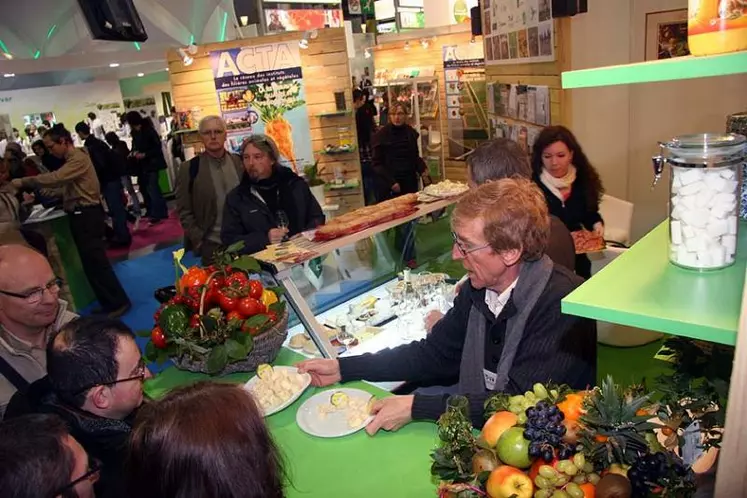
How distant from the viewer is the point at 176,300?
8.18ft

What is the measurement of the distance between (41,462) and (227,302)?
118 cm

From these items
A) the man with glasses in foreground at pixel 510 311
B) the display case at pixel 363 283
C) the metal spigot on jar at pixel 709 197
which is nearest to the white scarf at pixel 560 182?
the display case at pixel 363 283

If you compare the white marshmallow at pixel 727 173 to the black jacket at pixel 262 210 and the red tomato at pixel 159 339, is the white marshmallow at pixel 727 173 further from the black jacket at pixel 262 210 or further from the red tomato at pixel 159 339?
the black jacket at pixel 262 210

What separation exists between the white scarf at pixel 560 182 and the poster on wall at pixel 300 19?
16.8 ft

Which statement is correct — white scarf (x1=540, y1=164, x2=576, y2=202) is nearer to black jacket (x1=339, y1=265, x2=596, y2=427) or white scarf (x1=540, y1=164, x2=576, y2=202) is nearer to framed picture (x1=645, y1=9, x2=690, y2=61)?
framed picture (x1=645, y1=9, x2=690, y2=61)

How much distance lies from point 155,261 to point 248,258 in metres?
6.76

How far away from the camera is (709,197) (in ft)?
3.59

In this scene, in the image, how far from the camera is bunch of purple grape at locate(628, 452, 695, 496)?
113cm

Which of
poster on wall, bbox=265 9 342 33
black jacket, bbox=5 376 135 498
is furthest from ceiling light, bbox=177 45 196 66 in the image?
black jacket, bbox=5 376 135 498

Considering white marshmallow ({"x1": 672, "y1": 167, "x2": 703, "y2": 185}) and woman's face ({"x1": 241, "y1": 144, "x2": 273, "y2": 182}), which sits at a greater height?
white marshmallow ({"x1": 672, "y1": 167, "x2": 703, "y2": 185})

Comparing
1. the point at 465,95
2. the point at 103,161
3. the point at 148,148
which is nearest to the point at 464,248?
the point at 103,161

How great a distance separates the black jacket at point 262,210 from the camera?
4.09 meters

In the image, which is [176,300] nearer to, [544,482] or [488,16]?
[544,482]

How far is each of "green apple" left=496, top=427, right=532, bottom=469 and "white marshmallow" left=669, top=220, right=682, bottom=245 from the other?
0.50 meters
